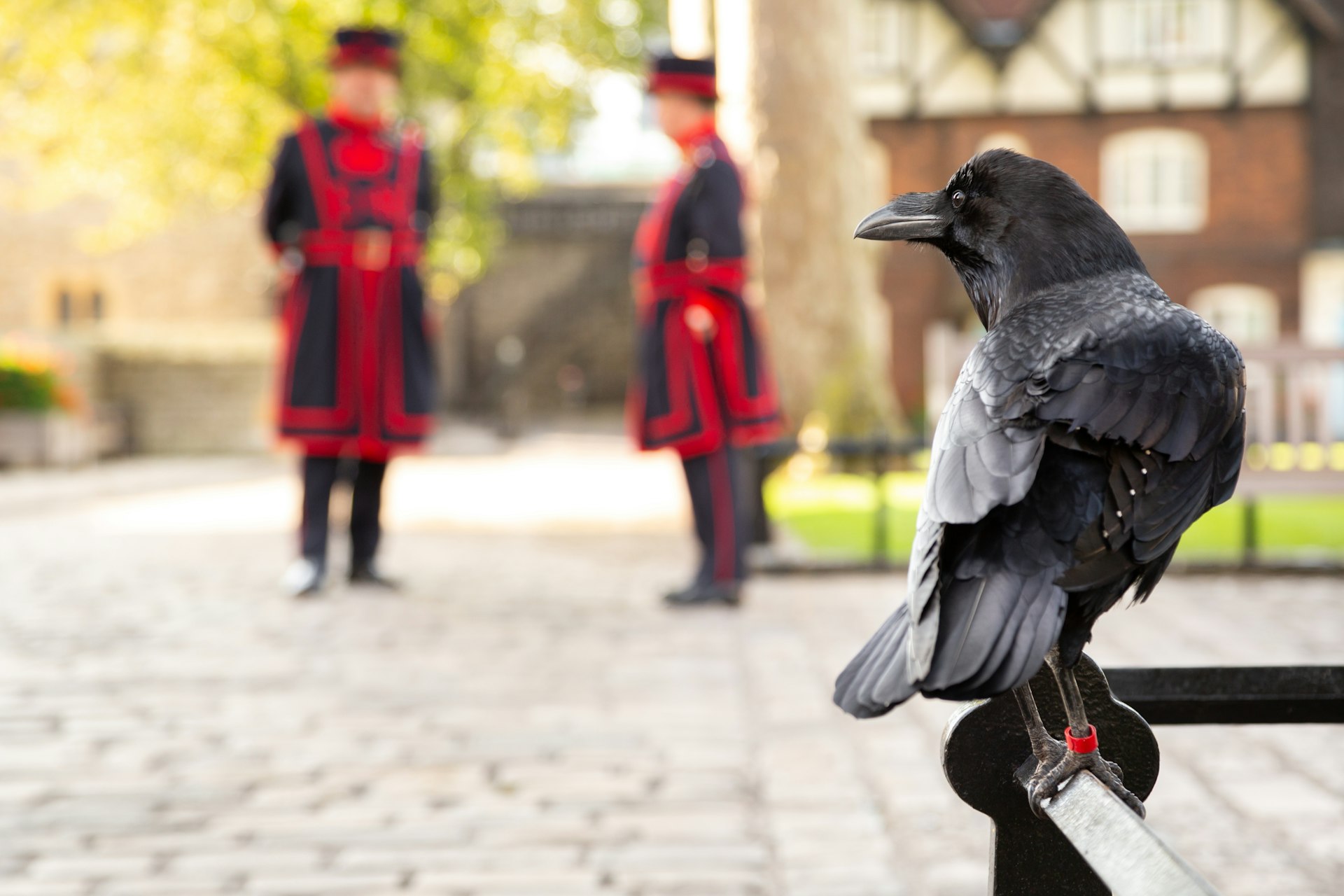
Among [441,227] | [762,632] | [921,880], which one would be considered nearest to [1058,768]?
[921,880]

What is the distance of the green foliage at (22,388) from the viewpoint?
13.4 metres

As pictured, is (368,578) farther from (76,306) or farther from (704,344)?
(76,306)

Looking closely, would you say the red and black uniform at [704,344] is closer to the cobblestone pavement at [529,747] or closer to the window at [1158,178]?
the cobblestone pavement at [529,747]

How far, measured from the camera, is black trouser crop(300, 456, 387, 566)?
235 inches

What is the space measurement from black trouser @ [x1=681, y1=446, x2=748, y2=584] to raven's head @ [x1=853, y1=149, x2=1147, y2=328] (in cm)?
431

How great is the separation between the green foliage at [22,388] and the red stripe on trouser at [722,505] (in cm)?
1010

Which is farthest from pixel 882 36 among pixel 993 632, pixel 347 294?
pixel 993 632

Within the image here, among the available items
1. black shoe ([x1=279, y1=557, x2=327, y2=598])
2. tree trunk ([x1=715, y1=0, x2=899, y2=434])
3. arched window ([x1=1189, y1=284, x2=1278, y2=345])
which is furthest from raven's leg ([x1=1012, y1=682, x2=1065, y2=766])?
arched window ([x1=1189, y1=284, x2=1278, y2=345])

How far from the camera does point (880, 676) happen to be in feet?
3.23

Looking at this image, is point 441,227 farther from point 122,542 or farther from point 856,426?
point 122,542

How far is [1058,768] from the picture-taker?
1305mm

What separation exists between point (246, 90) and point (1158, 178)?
15659 mm

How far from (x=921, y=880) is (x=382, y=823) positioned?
115cm

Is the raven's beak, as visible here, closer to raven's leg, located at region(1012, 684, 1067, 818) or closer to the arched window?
raven's leg, located at region(1012, 684, 1067, 818)
